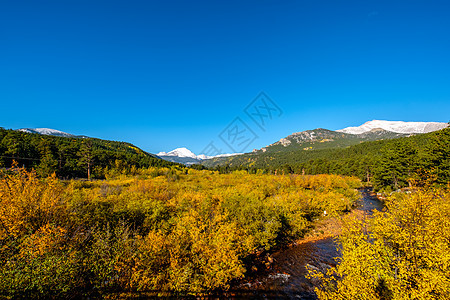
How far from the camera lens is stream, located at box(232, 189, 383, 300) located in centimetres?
1487

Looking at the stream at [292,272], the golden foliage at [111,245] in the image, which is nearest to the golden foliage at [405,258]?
the stream at [292,272]

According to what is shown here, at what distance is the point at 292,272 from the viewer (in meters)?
17.7

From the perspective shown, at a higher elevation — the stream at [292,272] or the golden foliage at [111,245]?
the golden foliage at [111,245]

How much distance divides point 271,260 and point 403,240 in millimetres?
13106

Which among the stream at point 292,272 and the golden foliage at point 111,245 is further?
the stream at point 292,272

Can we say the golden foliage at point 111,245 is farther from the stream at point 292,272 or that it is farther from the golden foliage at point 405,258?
the golden foliage at point 405,258

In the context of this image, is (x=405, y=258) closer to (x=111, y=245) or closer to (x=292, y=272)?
(x=292, y=272)

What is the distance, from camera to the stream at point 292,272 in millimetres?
14867

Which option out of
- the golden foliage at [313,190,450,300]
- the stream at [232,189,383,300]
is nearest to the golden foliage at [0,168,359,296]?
the stream at [232,189,383,300]

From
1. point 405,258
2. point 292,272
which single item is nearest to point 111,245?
point 292,272

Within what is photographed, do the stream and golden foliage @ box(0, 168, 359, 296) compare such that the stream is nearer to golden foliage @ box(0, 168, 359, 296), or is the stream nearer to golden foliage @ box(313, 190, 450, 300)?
golden foliage @ box(0, 168, 359, 296)

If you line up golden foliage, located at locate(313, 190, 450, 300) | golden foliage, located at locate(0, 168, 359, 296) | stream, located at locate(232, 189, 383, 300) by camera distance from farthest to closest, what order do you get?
stream, located at locate(232, 189, 383, 300)
golden foliage, located at locate(0, 168, 359, 296)
golden foliage, located at locate(313, 190, 450, 300)

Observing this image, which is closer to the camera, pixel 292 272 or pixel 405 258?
pixel 405 258

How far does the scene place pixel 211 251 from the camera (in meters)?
13.6
